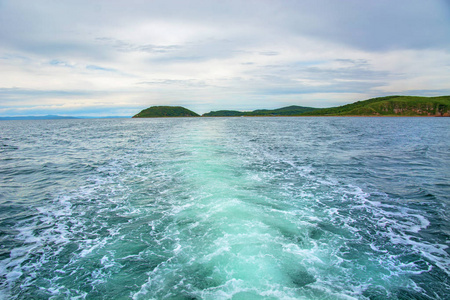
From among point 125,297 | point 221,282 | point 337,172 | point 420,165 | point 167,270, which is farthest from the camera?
point 420,165

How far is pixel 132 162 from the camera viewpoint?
19.7 meters

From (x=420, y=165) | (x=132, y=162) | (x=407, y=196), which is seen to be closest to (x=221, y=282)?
(x=407, y=196)

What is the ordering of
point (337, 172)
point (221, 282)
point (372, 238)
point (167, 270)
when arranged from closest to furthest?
point (221, 282) < point (167, 270) < point (372, 238) < point (337, 172)

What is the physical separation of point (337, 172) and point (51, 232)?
53.7ft

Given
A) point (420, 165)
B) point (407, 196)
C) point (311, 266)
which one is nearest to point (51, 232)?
point (311, 266)

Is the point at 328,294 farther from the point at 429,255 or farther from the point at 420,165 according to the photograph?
the point at 420,165

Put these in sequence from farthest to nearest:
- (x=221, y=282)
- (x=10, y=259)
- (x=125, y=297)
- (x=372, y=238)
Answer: (x=372, y=238), (x=10, y=259), (x=221, y=282), (x=125, y=297)

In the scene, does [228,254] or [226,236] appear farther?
[226,236]

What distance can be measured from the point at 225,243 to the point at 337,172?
40.0 ft

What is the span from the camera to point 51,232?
8.00 meters

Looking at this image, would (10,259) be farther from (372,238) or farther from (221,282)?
(372,238)

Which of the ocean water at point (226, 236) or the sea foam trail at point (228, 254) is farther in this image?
the ocean water at point (226, 236)

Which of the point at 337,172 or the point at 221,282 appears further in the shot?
the point at 337,172

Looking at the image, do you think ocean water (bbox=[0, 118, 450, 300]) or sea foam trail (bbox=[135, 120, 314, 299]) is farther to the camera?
ocean water (bbox=[0, 118, 450, 300])
